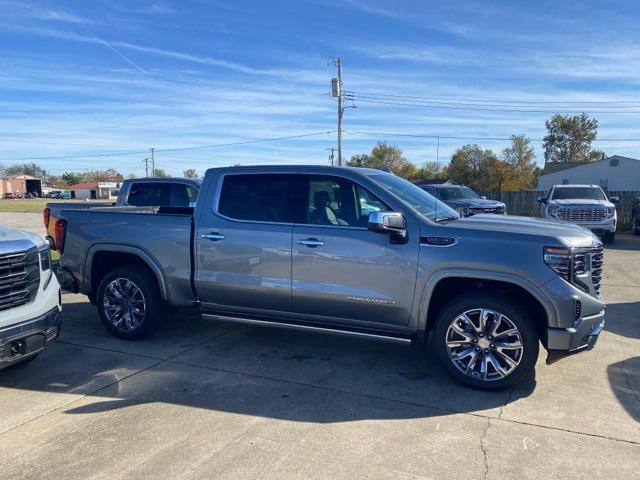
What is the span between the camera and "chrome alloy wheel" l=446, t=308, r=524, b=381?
431cm

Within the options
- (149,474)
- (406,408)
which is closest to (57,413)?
(149,474)

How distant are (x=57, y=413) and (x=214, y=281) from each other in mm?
1871

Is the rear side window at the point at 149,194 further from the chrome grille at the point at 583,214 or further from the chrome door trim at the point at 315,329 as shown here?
the chrome grille at the point at 583,214

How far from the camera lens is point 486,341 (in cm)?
438

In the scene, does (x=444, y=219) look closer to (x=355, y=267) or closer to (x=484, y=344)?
(x=355, y=267)

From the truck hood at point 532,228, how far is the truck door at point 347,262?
0.59 m

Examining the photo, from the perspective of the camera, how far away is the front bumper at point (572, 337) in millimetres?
4113

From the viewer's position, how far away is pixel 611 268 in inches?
440

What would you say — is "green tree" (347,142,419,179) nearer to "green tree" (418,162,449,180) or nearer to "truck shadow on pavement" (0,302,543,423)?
"green tree" (418,162,449,180)

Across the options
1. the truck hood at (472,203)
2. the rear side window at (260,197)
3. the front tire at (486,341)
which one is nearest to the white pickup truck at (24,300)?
the rear side window at (260,197)

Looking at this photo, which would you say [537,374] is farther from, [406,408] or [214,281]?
[214,281]

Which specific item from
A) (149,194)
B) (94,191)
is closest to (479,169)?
(149,194)

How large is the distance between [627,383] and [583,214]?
12.1 meters

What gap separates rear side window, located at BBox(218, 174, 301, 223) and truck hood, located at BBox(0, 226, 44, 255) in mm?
1753
